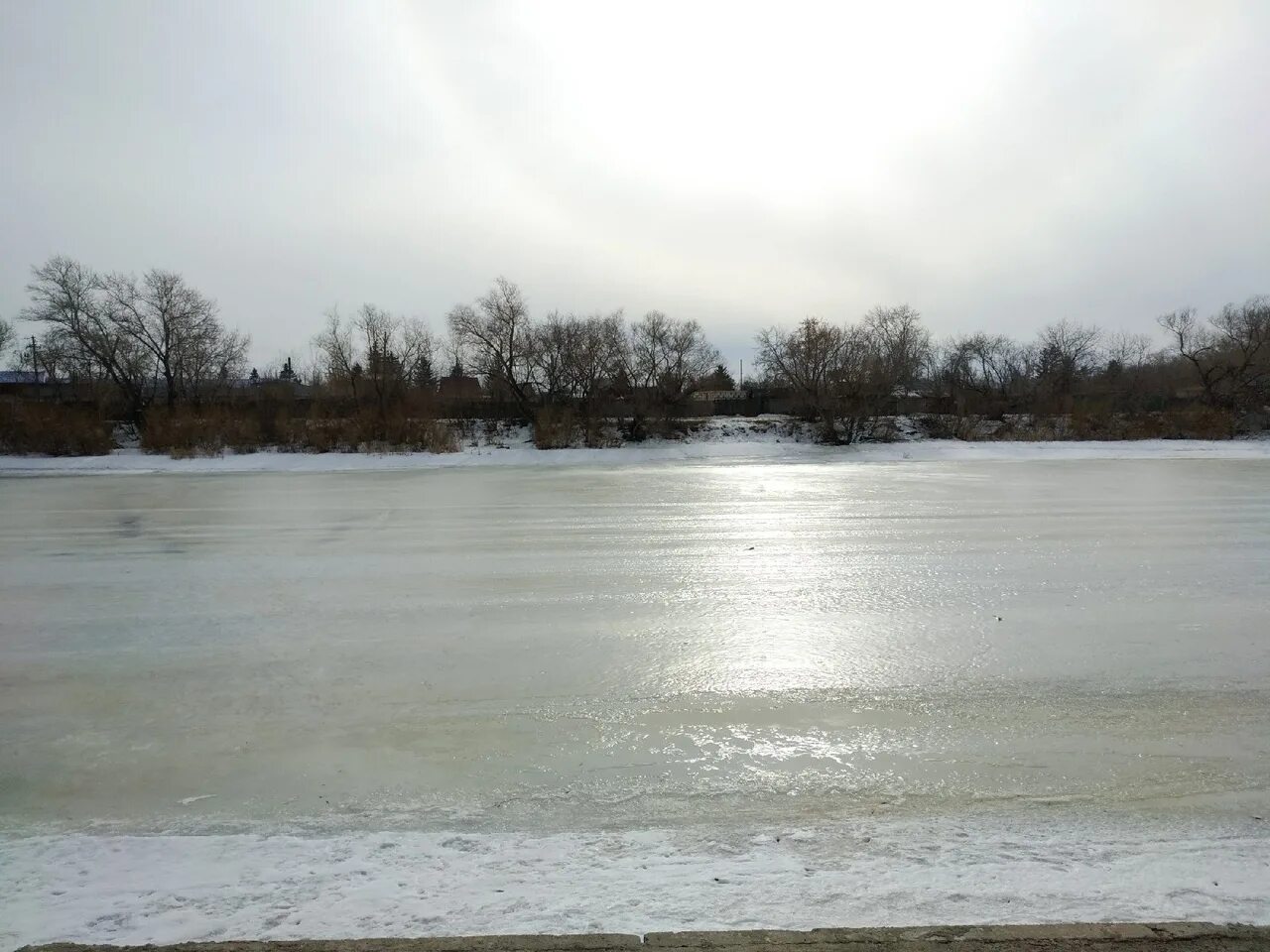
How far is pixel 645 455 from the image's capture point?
33.9 meters

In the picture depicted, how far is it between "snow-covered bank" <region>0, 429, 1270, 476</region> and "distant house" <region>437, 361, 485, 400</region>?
21.9 feet

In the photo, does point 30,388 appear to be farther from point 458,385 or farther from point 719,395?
point 719,395

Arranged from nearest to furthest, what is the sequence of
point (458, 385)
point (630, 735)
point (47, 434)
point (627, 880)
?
1. point (627, 880)
2. point (630, 735)
3. point (47, 434)
4. point (458, 385)

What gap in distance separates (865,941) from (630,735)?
2480 millimetres

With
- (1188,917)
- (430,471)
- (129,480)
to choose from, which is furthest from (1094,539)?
(129,480)

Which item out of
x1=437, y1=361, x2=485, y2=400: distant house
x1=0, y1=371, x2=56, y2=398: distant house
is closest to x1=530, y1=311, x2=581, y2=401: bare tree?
x1=437, y1=361, x2=485, y2=400: distant house

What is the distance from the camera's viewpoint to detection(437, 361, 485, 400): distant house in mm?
43125

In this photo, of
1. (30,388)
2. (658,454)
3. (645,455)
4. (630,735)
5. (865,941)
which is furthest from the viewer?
(30,388)

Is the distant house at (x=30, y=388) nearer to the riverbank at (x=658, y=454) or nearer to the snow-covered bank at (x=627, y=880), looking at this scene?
the riverbank at (x=658, y=454)

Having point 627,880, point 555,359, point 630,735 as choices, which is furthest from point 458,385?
point 627,880

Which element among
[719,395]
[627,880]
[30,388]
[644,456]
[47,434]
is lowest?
[627,880]

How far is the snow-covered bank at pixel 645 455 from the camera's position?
29.7 metres

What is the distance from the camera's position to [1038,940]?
3092 mm

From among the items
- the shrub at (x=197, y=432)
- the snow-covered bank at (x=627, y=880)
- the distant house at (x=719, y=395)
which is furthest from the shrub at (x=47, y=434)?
the snow-covered bank at (x=627, y=880)
